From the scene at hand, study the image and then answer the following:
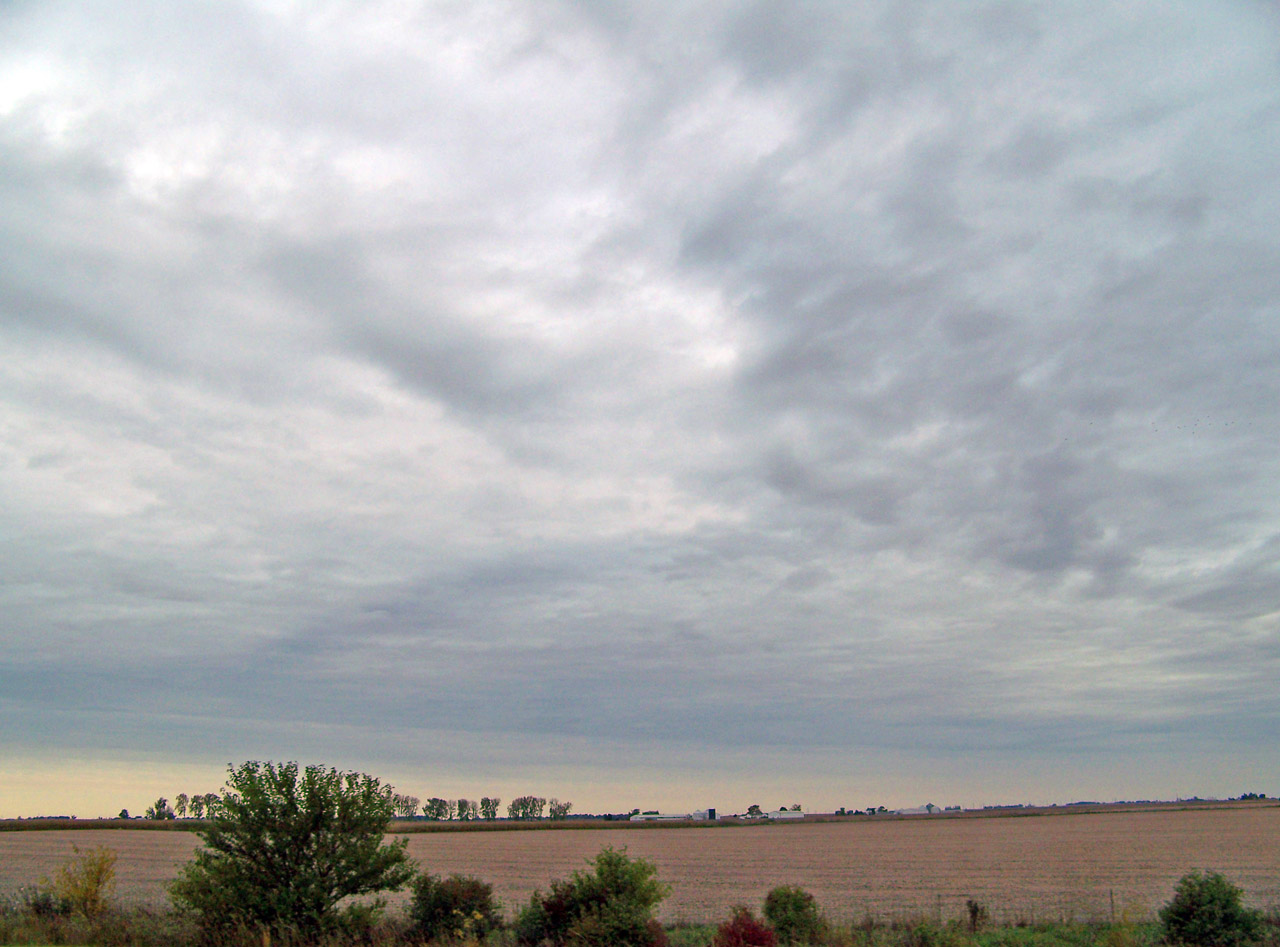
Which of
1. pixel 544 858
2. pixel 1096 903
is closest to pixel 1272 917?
pixel 1096 903

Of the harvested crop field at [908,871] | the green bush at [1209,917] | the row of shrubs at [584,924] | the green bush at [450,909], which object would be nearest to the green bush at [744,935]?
the row of shrubs at [584,924]

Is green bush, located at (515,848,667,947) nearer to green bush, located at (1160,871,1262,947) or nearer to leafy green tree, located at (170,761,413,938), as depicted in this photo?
leafy green tree, located at (170,761,413,938)

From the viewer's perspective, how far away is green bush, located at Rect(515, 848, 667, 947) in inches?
719

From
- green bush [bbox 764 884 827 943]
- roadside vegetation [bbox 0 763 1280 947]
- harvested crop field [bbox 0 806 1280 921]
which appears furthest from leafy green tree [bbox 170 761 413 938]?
harvested crop field [bbox 0 806 1280 921]

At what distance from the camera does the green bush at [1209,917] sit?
67.9 ft

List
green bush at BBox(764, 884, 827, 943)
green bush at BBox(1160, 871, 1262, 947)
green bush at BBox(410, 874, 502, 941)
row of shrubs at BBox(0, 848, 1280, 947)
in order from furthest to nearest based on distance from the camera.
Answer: green bush at BBox(764, 884, 827, 943) < green bush at BBox(410, 874, 502, 941) < green bush at BBox(1160, 871, 1262, 947) < row of shrubs at BBox(0, 848, 1280, 947)

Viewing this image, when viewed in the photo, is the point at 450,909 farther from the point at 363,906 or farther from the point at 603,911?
the point at 603,911

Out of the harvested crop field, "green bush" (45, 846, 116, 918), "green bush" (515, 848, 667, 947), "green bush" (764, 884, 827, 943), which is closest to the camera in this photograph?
"green bush" (515, 848, 667, 947)

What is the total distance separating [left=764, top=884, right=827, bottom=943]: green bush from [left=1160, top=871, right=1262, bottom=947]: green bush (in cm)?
805

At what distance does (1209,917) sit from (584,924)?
1438cm

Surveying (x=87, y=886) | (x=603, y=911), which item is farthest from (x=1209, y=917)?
(x=87, y=886)

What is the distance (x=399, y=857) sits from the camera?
20266mm

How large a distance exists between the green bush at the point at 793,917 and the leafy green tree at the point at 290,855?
899cm

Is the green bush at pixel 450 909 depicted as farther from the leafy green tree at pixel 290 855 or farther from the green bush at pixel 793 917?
the green bush at pixel 793 917
